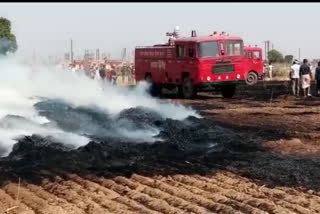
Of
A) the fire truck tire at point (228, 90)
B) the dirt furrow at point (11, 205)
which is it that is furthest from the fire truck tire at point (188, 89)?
the dirt furrow at point (11, 205)

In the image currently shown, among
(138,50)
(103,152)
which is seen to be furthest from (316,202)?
(138,50)

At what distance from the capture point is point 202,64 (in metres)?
23.8

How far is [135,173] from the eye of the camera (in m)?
8.98

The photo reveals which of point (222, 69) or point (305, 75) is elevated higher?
point (222, 69)

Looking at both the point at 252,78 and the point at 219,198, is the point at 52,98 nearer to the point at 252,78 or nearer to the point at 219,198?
the point at 252,78

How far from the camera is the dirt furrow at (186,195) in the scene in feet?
22.2

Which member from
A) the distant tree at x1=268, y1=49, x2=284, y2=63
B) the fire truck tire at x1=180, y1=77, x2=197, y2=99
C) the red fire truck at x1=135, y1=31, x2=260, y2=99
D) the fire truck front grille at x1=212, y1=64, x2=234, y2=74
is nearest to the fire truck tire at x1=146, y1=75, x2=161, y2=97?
the red fire truck at x1=135, y1=31, x2=260, y2=99

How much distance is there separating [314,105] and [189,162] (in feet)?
35.9

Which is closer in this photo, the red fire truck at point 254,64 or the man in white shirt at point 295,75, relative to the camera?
the man in white shirt at point 295,75

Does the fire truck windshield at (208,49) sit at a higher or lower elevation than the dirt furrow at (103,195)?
higher

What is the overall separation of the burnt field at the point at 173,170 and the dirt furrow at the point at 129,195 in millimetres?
12

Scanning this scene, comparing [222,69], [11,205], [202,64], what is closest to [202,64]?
[202,64]

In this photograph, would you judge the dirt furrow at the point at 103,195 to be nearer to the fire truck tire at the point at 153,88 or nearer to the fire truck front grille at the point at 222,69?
the fire truck front grille at the point at 222,69

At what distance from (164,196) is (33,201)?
5.25 ft
